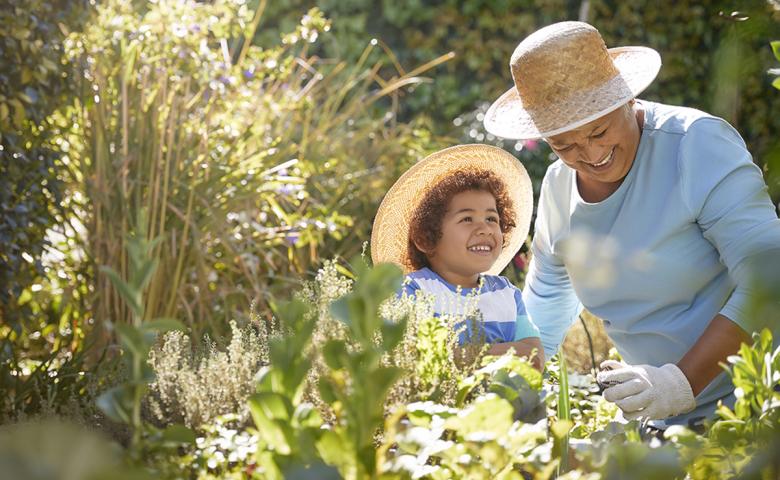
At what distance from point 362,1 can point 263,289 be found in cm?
363

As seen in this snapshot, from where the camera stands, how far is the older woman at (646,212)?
2.01m

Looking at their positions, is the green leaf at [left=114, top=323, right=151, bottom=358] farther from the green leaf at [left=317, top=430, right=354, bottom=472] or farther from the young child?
the young child

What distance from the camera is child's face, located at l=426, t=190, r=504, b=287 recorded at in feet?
9.17

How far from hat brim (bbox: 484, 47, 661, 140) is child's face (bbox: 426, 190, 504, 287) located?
0.36m

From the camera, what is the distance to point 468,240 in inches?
110

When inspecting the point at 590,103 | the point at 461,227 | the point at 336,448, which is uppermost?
the point at 590,103

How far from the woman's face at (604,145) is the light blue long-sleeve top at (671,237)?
0.12ft

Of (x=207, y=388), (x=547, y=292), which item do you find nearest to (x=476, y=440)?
(x=207, y=388)

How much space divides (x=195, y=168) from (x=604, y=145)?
6.52 ft

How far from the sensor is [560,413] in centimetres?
150

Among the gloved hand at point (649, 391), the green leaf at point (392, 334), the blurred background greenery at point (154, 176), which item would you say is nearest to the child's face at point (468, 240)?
the blurred background greenery at point (154, 176)

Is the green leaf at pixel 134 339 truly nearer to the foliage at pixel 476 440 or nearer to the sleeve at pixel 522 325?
the foliage at pixel 476 440

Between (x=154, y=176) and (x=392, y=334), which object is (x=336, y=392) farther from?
(x=154, y=176)

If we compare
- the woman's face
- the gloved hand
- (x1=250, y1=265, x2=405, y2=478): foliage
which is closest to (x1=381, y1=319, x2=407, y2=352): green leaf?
(x1=250, y1=265, x2=405, y2=478): foliage
